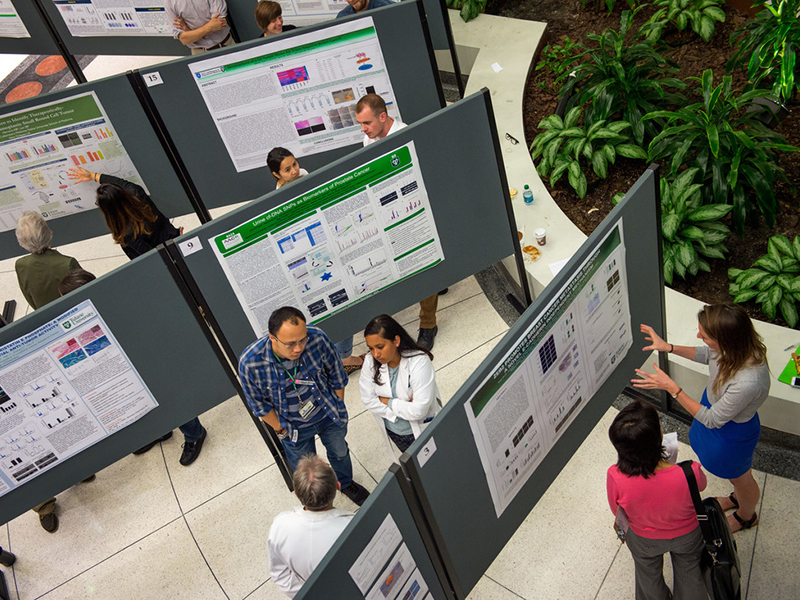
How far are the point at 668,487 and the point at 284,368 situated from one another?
6.08 feet

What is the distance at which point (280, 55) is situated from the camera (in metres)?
4.52

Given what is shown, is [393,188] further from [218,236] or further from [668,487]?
[668,487]

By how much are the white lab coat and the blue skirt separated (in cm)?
132

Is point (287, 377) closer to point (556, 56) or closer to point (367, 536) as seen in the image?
point (367, 536)

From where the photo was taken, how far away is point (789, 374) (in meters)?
3.67

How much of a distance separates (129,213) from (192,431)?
4.88 ft

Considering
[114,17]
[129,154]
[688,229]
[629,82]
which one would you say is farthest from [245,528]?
[114,17]

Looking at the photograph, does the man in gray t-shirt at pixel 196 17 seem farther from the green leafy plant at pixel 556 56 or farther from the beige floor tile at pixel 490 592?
the beige floor tile at pixel 490 592

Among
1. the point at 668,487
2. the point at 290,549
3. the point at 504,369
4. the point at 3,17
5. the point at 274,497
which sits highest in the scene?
the point at 3,17

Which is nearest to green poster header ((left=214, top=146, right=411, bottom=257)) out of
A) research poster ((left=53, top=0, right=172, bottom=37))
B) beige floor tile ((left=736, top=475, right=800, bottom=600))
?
beige floor tile ((left=736, top=475, right=800, bottom=600))

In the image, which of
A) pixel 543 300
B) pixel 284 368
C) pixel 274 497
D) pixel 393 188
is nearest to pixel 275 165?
pixel 393 188

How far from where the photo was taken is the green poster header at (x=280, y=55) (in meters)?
4.50

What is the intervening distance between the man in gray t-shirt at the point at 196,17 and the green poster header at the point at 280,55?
1.66 meters

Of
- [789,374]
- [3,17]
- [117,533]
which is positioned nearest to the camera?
[789,374]
